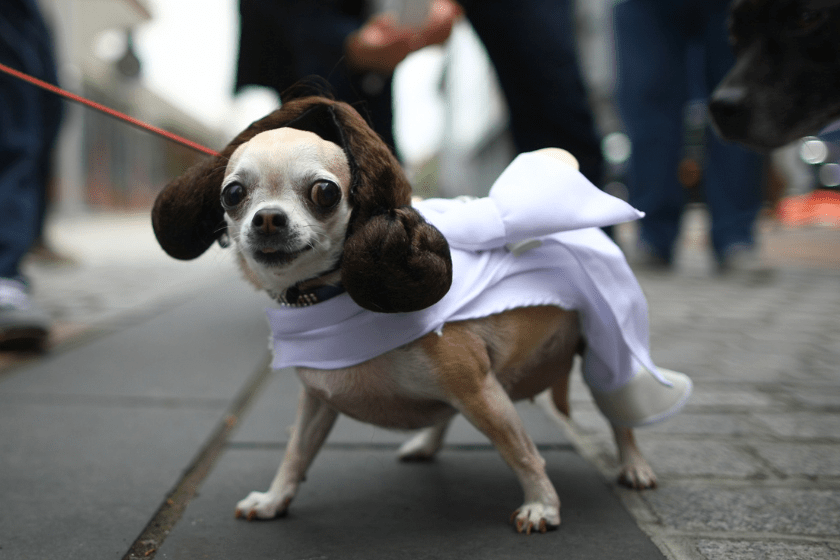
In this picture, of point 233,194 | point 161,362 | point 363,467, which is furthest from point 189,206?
point 161,362

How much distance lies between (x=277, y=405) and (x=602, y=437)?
1.04 meters

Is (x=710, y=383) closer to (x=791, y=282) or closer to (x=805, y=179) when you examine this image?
Result: (x=791, y=282)

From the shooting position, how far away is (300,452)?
4.82 ft

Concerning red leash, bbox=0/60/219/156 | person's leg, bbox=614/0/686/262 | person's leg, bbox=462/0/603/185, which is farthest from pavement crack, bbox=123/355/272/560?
person's leg, bbox=614/0/686/262

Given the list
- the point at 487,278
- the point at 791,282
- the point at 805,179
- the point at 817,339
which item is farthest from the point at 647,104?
the point at 805,179

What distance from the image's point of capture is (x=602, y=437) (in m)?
1.95

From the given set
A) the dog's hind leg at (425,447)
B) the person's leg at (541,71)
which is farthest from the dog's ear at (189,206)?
the person's leg at (541,71)

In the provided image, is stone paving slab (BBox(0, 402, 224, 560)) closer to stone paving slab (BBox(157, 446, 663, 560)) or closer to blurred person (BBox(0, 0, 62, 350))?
stone paving slab (BBox(157, 446, 663, 560))

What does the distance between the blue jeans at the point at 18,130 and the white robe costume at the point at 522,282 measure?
2.04 metres

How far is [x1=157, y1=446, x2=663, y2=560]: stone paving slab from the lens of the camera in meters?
1.25

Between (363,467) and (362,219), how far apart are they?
80cm

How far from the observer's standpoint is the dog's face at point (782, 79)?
6.90ft

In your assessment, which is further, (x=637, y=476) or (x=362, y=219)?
(x=637, y=476)

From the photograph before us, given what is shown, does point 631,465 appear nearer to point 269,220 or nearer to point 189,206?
point 269,220
